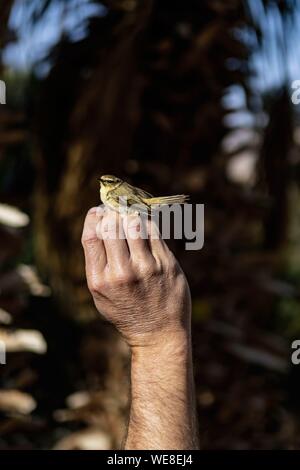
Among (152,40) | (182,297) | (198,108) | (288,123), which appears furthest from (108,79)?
(182,297)

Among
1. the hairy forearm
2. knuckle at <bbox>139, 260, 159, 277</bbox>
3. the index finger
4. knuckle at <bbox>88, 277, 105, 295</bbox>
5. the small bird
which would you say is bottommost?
the hairy forearm

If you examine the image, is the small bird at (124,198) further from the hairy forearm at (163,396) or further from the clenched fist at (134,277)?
the hairy forearm at (163,396)

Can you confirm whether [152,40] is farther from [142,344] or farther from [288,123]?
[142,344]

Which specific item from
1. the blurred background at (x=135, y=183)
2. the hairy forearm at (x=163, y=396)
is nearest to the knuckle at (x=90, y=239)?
the hairy forearm at (x=163, y=396)

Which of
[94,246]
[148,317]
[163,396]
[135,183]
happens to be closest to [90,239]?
[94,246]

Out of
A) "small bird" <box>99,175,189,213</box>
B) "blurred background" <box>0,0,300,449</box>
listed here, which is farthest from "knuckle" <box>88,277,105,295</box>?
"blurred background" <box>0,0,300,449</box>

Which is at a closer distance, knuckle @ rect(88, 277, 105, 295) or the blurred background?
knuckle @ rect(88, 277, 105, 295)

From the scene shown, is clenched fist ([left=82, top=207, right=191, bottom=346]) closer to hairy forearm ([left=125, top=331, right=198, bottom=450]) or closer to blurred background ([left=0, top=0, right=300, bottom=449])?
hairy forearm ([left=125, top=331, right=198, bottom=450])
